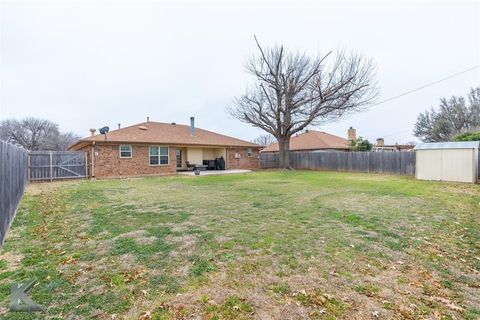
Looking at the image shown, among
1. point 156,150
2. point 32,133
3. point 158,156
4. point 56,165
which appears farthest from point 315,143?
point 32,133

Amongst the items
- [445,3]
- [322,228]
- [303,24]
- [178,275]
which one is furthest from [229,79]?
[178,275]

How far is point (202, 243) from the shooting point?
422 centimetres

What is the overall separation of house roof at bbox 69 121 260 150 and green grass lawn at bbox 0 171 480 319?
11049 millimetres

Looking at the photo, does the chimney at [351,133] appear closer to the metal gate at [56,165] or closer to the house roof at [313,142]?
the house roof at [313,142]

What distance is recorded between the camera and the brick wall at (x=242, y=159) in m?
23.4

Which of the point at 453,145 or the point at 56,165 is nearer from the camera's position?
the point at 453,145

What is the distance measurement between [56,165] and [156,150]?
6.04 meters

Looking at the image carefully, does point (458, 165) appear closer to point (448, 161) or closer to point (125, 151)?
point (448, 161)

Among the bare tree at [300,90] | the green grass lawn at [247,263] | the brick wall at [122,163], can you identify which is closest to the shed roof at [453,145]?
the bare tree at [300,90]

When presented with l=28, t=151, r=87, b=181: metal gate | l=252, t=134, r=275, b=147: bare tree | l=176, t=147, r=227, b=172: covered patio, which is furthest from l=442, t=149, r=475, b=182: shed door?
l=252, t=134, r=275, b=147: bare tree

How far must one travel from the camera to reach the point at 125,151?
1719 cm

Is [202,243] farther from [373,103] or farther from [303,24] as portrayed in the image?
[373,103]

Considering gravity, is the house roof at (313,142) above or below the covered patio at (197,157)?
above

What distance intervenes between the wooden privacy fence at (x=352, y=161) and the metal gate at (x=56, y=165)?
15564 mm
